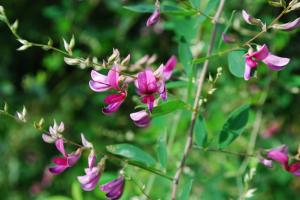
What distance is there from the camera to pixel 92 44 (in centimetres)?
378

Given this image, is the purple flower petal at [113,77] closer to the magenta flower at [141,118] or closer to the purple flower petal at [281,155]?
the magenta flower at [141,118]

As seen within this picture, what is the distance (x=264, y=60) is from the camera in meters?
1.16

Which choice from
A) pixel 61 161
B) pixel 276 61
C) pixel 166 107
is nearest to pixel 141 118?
pixel 166 107

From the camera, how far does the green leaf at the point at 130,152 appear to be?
4.44 ft

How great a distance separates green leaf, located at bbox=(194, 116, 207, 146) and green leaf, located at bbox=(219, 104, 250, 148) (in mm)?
45

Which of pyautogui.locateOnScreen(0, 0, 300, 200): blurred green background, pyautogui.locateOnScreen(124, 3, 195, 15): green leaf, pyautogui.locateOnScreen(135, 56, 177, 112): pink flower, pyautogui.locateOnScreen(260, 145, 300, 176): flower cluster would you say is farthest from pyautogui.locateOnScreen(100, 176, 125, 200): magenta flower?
pyautogui.locateOnScreen(0, 0, 300, 200): blurred green background

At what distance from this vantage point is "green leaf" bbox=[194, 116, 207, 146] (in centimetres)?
140

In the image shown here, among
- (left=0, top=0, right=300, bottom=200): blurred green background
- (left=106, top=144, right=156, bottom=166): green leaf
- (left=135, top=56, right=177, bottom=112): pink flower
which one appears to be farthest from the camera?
(left=0, top=0, right=300, bottom=200): blurred green background

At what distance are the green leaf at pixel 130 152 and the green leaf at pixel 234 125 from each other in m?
0.20

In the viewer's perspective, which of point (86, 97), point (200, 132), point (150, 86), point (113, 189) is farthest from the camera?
point (86, 97)

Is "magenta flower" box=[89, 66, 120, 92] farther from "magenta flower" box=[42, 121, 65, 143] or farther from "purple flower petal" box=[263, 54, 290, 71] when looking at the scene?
"purple flower petal" box=[263, 54, 290, 71]

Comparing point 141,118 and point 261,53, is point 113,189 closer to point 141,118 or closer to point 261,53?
point 141,118

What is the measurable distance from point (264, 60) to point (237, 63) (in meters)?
0.14

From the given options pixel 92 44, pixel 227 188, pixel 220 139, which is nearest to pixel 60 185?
pixel 92 44
